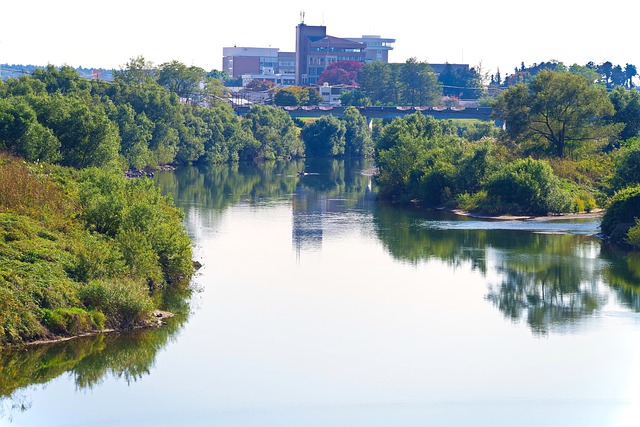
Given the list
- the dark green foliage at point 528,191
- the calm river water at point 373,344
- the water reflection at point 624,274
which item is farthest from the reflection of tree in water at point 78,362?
the dark green foliage at point 528,191

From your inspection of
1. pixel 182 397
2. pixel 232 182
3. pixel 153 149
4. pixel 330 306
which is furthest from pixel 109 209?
pixel 153 149

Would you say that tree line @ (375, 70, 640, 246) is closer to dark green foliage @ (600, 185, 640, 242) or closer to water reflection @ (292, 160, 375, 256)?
water reflection @ (292, 160, 375, 256)

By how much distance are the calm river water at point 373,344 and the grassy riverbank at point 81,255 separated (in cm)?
74

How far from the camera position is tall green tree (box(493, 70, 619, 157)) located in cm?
7300

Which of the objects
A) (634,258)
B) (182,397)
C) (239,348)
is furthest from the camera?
(634,258)

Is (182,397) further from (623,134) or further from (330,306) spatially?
(623,134)

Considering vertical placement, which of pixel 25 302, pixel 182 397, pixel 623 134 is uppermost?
pixel 623 134

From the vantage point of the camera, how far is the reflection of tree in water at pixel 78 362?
26.3 metres

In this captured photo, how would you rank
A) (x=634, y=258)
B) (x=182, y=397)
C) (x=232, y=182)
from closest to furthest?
(x=182, y=397)
(x=634, y=258)
(x=232, y=182)

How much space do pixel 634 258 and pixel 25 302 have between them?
2699cm

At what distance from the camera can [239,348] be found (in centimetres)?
3062

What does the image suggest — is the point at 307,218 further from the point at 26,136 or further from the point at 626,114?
the point at 626,114

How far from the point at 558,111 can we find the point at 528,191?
14.4 meters

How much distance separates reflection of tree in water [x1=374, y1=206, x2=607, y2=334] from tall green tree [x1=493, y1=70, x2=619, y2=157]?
15513 mm
